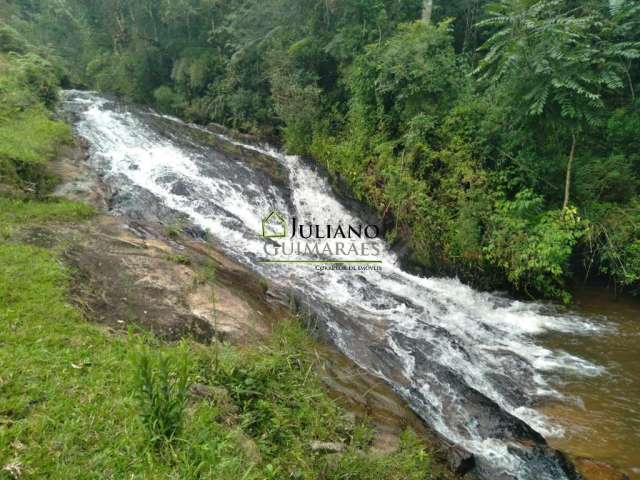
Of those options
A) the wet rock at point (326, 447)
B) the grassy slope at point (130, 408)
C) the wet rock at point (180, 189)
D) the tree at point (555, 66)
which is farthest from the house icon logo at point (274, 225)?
the wet rock at point (326, 447)

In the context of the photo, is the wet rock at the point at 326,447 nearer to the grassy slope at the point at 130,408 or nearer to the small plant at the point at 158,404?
the grassy slope at the point at 130,408

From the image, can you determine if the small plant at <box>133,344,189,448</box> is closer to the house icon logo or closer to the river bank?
the river bank

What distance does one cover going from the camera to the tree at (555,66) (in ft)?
21.5

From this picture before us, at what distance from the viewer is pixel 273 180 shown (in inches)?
483

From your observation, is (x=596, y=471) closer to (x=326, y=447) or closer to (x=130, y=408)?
(x=326, y=447)

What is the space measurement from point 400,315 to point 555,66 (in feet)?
17.7

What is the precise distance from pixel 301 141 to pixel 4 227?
363 inches

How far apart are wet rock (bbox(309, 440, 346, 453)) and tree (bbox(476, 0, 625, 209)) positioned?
651cm

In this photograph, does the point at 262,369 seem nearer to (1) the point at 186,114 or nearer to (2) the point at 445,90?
(2) the point at 445,90

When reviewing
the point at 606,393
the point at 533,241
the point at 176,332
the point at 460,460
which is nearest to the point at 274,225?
the point at 533,241

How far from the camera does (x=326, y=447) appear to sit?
10.5 ft

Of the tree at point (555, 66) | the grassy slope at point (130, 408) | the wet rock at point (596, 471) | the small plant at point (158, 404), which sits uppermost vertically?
the tree at point (555, 66)

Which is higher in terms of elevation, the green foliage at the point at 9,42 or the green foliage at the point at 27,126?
the green foliage at the point at 9,42

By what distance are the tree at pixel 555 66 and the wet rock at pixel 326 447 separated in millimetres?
6510
